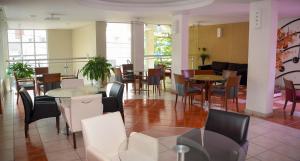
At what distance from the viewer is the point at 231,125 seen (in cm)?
282

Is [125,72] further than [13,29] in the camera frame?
No

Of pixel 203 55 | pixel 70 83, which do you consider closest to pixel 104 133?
pixel 70 83

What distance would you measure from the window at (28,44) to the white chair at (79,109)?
424 inches

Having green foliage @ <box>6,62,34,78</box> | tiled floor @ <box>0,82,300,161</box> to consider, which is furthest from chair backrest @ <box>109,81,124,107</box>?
green foliage @ <box>6,62,34,78</box>

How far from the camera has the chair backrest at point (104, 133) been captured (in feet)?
8.20

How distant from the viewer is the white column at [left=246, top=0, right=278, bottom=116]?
531 cm

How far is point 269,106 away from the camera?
18.2 ft

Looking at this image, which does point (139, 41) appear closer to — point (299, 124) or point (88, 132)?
point (299, 124)

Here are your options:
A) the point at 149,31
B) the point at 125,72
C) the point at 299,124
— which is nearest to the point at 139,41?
the point at 125,72

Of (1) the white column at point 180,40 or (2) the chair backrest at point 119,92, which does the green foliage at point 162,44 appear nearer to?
(1) the white column at point 180,40

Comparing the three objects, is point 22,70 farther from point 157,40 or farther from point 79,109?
point 157,40

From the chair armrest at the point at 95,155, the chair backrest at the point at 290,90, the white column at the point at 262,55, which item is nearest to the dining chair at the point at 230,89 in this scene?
the white column at the point at 262,55

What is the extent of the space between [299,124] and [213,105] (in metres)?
1.96

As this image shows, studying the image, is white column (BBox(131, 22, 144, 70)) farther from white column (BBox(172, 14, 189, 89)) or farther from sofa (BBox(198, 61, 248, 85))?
sofa (BBox(198, 61, 248, 85))
